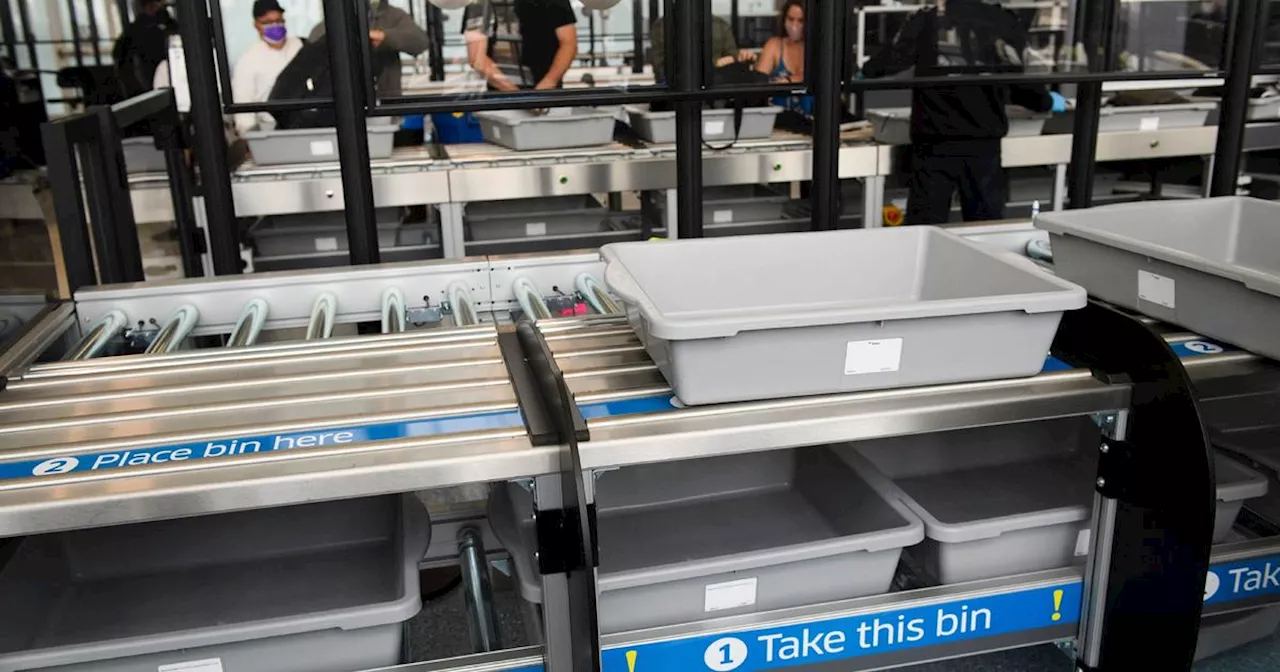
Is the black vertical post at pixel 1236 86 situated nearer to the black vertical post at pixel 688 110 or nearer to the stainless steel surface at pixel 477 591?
the black vertical post at pixel 688 110

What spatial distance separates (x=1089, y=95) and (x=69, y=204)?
2241 mm

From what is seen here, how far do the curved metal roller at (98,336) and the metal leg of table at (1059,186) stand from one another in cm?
329

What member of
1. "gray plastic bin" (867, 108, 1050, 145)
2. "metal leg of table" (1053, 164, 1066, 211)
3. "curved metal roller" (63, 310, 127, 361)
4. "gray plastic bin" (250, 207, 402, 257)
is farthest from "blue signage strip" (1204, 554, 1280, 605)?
"gray plastic bin" (250, 207, 402, 257)

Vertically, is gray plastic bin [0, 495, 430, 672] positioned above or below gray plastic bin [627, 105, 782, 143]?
below

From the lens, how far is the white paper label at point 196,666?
119 cm

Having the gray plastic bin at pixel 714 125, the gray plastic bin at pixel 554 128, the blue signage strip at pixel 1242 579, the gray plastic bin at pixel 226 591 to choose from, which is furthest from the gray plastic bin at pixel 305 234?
the blue signage strip at pixel 1242 579

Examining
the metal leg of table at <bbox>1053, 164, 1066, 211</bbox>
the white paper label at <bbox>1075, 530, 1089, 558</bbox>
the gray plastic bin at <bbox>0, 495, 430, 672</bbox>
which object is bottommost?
the white paper label at <bbox>1075, 530, 1089, 558</bbox>

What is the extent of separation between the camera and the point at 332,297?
172 centimetres

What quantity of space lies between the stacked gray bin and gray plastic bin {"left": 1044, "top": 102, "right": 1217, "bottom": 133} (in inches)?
69.4

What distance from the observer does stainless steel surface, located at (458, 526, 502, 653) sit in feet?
4.62

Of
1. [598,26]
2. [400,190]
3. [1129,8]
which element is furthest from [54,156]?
[1129,8]

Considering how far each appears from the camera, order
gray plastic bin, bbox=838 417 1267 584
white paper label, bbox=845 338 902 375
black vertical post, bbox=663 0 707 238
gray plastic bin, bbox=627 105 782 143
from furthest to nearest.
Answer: gray plastic bin, bbox=627 105 782 143 → black vertical post, bbox=663 0 707 238 → gray plastic bin, bbox=838 417 1267 584 → white paper label, bbox=845 338 902 375

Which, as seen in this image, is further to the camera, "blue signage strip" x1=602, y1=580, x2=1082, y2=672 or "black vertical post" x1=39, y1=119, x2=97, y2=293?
"black vertical post" x1=39, y1=119, x2=97, y2=293

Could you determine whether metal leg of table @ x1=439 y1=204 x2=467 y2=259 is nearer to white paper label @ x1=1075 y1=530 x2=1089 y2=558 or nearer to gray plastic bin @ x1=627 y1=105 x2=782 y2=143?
gray plastic bin @ x1=627 y1=105 x2=782 y2=143
